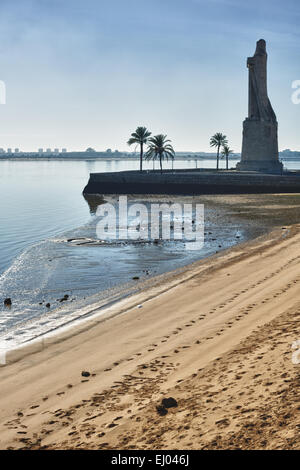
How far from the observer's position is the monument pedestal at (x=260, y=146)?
73.1 meters

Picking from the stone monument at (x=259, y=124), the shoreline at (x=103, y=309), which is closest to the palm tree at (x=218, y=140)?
the stone monument at (x=259, y=124)

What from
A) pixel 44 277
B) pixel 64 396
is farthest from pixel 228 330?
pixel 44 277

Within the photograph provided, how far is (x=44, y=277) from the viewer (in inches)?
765

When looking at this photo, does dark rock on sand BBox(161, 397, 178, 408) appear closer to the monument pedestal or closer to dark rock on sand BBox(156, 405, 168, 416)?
dark rock on sand BBox(156, 405, 168, 416)

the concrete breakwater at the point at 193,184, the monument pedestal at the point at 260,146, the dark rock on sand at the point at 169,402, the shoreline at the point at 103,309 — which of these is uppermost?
the monument pedestal at the point at 260,146

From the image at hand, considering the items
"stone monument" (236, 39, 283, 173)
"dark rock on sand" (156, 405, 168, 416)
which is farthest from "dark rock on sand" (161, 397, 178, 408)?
"stone monument" (236, 39, 283, 173)

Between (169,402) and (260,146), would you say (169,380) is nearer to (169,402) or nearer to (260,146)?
(169,402)

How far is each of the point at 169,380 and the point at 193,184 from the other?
55.1 meters

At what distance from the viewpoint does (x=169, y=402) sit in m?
7.15

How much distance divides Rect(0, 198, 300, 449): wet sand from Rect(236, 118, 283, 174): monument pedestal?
204 feet

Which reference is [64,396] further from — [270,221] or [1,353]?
[270,221]

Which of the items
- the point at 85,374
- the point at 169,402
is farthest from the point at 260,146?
the point at 169,402

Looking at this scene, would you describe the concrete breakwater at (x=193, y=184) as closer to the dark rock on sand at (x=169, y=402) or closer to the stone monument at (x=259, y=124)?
the stone monument at (x=259, y=124)
